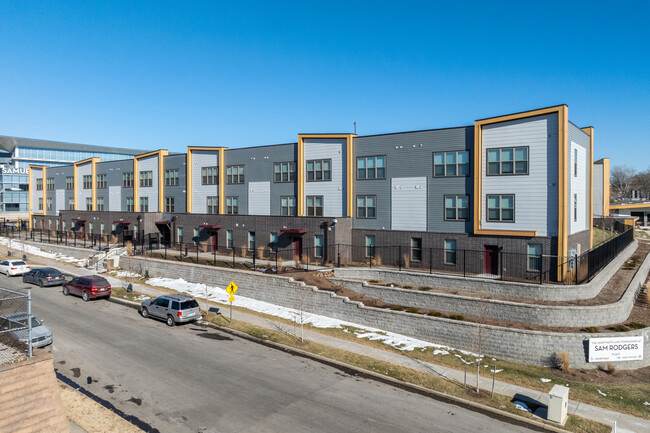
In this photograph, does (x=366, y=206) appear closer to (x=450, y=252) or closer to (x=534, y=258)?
→ (x=450, y=252)

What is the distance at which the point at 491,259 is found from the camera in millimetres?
29359

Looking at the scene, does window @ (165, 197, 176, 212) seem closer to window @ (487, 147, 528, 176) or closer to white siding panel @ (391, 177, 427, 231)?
white siding panel @ (391, 177, 427, 231)

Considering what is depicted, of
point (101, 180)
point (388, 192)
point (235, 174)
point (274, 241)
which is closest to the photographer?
point (388, 192)

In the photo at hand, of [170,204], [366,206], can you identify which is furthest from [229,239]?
[366,206]

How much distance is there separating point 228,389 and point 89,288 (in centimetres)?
1859

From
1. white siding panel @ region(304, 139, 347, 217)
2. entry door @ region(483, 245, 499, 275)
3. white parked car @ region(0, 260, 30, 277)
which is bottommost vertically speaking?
white parked car @ region(0, 260, 30, 277)

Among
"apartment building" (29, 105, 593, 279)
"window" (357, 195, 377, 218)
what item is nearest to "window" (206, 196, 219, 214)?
"apartment building" (29, 105, 593, 279)

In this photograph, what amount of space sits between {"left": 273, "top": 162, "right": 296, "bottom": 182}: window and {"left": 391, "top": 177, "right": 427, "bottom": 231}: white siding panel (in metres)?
10.0

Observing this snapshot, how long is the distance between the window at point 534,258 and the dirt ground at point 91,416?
24508 millimetres

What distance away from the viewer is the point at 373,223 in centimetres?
3512

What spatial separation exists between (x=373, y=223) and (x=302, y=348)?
54.2ft

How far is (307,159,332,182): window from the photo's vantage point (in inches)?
1458

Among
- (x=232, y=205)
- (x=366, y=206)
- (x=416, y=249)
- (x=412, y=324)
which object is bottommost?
(x=412, y=324)

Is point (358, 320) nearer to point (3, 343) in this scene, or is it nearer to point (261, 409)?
point (261, 409)
